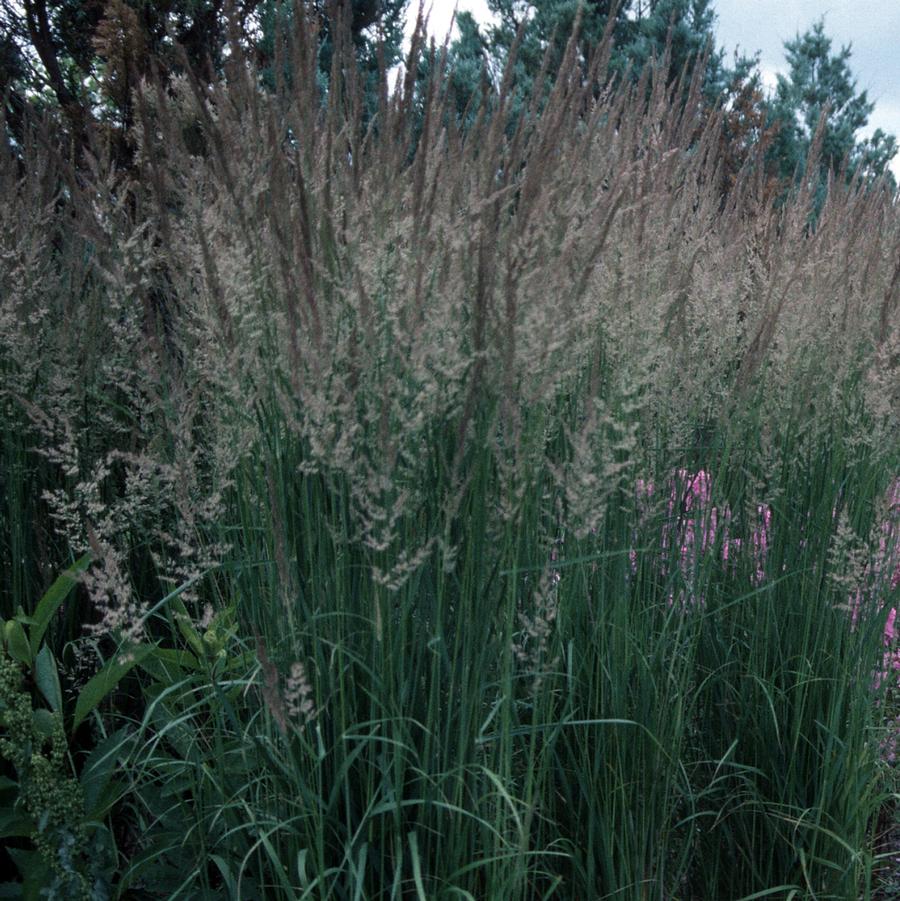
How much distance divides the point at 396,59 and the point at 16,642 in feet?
4.82

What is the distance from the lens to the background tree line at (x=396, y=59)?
1.99m

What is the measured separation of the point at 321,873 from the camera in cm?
147

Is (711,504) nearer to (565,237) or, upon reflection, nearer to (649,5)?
(565,237)

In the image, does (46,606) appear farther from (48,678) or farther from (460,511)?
(460,511)

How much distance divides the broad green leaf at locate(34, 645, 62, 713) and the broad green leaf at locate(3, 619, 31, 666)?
3 cm

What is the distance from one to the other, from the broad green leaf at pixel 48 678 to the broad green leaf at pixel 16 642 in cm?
3

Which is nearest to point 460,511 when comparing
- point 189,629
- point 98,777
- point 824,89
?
point 189,629

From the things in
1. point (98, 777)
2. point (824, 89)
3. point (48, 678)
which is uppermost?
point (824, 89)

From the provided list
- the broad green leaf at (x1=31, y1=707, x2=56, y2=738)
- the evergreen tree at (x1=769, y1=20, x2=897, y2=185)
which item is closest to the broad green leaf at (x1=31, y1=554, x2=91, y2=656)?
the broad green leaf at (x1=31, y1=707, x2=56, y2=738)

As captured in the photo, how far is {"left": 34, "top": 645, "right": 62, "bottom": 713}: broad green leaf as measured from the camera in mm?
2016

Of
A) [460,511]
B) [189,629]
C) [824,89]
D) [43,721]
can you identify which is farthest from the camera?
[824,89]

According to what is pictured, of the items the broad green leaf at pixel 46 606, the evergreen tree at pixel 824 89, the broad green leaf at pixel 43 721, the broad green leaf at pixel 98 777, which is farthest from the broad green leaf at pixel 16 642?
the evergreen tree at pixel 824 89

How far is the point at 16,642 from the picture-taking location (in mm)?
2072

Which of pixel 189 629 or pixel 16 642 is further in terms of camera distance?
pixel 16 642
